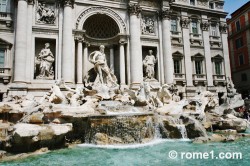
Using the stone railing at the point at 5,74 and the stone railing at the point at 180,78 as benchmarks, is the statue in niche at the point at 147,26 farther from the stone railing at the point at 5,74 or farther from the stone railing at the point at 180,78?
the stone railing at the point at 5,74

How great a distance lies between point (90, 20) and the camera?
1859 centimetres

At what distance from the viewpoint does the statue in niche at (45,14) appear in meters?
16.5

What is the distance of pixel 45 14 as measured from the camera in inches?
651

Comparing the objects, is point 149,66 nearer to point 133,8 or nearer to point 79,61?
point 133,8

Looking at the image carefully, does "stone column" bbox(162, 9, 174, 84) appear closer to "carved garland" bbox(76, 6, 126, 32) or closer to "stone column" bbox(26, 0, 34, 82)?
"carved garland" bbox(76, 6, 126, 32)

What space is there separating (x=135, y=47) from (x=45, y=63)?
23.8 ft

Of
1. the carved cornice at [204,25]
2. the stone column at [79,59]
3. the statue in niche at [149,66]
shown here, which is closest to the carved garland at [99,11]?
the stone column at [79,59]

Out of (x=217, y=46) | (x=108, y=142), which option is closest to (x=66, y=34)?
(x=108, y=142)

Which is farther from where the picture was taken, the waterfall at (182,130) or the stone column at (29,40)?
the stone column at (29,40)

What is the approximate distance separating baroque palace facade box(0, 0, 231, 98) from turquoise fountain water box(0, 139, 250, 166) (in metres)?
8.29

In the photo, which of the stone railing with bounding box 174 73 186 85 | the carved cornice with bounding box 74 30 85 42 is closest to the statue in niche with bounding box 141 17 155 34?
the stone railing with bounding box 174 73 186 85

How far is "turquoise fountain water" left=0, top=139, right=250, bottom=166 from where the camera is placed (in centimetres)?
654

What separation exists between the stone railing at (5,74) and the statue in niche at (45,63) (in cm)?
186

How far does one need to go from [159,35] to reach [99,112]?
37.7ft
